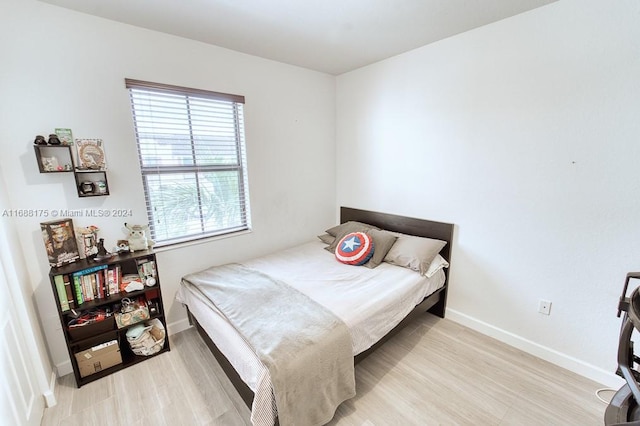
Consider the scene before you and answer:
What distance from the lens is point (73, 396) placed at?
175 centimetres

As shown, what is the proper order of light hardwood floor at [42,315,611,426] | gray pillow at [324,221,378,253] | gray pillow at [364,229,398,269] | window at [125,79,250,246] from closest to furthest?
light hardwood floor at [42,315,611,426] → window at [125,79,250,246] → gray pillow at [364,229,398,269] → gray pillow at [324,221,378,253]

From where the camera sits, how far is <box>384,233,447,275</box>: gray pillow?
91.7 inches

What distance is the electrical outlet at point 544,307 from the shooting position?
202 cm

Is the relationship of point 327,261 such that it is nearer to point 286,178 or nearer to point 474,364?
point 286,178

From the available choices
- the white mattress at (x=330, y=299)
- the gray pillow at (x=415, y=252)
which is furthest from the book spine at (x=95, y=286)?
the gray pillow at (x=415, y=252)

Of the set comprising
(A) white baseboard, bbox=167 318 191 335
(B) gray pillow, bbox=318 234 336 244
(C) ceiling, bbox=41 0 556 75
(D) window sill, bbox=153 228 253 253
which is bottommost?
(A) white baseboard, bbox=167 318 191 335

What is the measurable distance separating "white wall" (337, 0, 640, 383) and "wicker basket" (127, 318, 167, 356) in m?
2.48

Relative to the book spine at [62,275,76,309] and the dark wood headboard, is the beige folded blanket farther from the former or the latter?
the dark wood headboard

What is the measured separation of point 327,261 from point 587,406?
1982mm

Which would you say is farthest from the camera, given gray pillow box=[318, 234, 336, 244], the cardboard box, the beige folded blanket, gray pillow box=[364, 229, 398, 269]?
gray pillow box=[318, 234, 336, 244]

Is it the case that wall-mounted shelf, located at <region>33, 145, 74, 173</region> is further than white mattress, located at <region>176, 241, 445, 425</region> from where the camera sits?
Yes

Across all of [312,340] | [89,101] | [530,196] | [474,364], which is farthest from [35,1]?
[474,364]

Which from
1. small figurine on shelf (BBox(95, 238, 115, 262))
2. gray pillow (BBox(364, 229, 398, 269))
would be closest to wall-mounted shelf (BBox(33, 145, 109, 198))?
small figurine on shelf (BBox(95, 238, 115, 262))

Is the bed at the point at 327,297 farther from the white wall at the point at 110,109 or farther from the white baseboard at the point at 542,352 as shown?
the white wall at the point at 110,109
